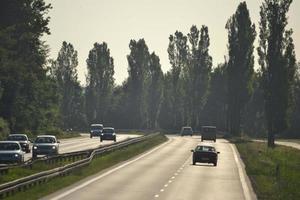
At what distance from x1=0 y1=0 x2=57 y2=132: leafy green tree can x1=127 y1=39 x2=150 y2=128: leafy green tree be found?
55554 mm

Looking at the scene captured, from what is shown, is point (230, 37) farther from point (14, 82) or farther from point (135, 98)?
point (135, 98)

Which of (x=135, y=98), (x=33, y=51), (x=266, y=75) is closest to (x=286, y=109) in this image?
(x=266, y=75)

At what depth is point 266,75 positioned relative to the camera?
87062 millimetres

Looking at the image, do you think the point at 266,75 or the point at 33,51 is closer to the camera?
the point at 266,75

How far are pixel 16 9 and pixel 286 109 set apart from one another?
35.2m

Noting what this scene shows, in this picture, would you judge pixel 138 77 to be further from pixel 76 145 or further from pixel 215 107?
pixel 76 145

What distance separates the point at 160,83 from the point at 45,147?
111 meters

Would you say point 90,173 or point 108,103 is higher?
point 108,103

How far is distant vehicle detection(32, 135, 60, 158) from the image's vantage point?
53.5 meters

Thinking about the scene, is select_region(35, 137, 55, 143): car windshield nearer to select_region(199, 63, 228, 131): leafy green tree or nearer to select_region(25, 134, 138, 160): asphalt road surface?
select_region(25, 134, 138, 160): asphalt road surface

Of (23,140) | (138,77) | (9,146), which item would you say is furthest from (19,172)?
(138,77)

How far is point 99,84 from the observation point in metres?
175

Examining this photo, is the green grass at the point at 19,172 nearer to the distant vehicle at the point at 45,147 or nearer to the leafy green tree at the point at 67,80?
the distant vehicle at the point at 45,147

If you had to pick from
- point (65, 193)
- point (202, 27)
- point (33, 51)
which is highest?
point (202, 27)
